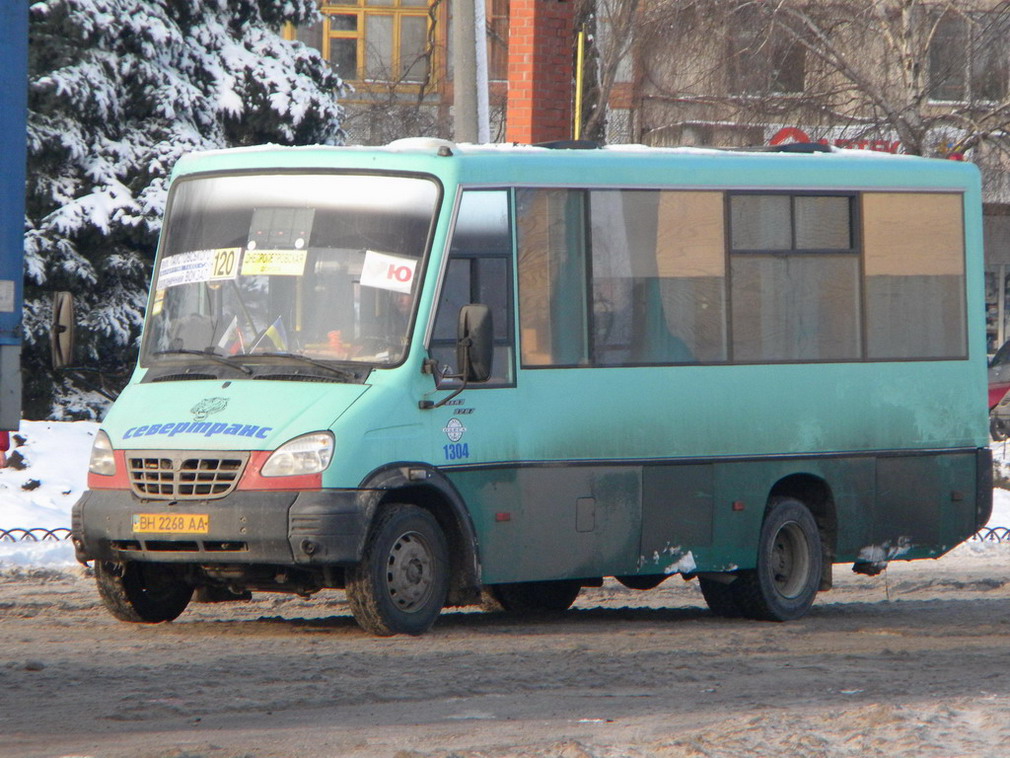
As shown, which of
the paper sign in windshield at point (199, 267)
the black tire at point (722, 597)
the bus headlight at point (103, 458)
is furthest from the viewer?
the black tire at point (722, 597)

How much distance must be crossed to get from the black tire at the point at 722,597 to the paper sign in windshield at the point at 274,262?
338 centimetres

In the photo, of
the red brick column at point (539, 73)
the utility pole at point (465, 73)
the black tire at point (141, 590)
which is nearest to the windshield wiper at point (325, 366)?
the black tire at point (141, 590)

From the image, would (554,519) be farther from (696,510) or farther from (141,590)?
(141,590)

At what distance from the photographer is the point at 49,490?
1692 cm

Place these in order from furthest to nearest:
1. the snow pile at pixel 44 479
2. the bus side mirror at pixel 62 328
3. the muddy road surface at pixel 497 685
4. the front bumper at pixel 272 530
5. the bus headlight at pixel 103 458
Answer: the snow pile at pixel 44 479 → the bus side mirror at pixel 62 328 → the bus headlight at pixel 103 458 → the front bumper at pixel 272 530 → the muddy road surface at pixel 497 685

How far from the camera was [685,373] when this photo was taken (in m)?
11.1

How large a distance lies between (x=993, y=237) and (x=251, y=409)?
A: 1130 inches

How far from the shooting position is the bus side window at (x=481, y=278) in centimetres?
999

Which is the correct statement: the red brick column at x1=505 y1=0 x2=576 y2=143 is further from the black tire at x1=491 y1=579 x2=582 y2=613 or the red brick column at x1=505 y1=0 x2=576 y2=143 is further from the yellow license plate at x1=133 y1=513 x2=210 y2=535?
the yellow license plate at x1=133 y1=513 x2=210 y2=535

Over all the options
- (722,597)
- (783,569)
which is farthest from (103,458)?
(783,569)

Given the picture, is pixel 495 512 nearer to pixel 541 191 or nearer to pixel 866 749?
pixel 541 191

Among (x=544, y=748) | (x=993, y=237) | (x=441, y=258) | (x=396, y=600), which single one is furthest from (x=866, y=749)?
(x=993, y=237)

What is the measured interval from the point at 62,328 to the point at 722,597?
4383mm

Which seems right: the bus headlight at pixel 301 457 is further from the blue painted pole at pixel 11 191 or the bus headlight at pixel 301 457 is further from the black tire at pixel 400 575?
the blue painted pole at pixel 11 191
